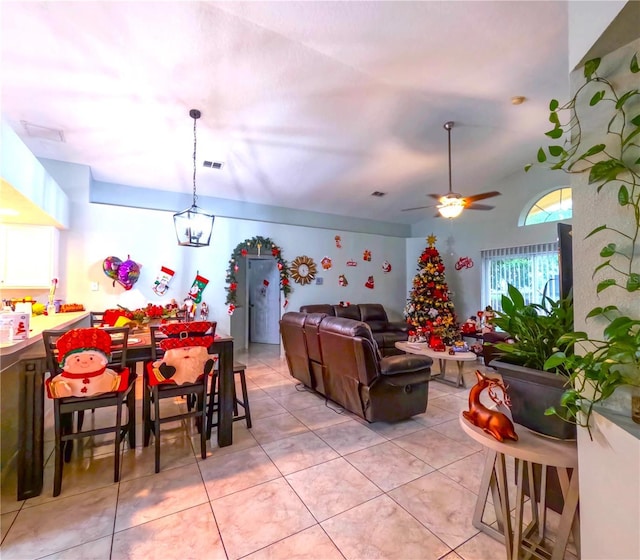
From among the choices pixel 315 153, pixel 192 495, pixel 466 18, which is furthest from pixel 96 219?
pixel 466 18

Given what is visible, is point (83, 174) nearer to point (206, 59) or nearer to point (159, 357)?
point (206, 59)

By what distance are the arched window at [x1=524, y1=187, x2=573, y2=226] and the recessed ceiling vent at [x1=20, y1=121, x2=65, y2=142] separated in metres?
7.25

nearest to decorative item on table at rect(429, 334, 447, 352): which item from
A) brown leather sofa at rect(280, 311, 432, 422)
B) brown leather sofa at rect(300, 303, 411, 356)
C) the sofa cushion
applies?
brown leather sofa at rect(280, 311, 432, 422)

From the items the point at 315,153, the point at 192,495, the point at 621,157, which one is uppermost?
the point at 315,153

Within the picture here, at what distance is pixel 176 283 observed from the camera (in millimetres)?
4977

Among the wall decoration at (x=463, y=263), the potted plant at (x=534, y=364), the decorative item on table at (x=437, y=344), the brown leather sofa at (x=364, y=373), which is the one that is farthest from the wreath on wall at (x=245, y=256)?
the potted plant at (x=534, y=364)

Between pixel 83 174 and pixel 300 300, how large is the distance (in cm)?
399

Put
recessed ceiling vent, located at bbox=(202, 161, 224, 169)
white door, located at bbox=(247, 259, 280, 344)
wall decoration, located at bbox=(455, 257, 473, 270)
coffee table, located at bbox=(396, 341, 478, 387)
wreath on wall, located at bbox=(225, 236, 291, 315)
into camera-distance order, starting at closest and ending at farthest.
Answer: coffee table, located at bbox=(396, 341, 478, 387), recessed ceiling vent, located at bbox=(202, 161, 224, 169), wreath on wall, located at bbox=(225, 236, 291, 315), wall decoration, located at bbox=(455, 257, 473, 270), white door, located at bbox=(247, 259, 280, 344)

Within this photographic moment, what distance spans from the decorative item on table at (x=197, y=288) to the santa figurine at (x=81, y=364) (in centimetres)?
311

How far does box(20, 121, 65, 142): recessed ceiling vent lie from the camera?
3381mm

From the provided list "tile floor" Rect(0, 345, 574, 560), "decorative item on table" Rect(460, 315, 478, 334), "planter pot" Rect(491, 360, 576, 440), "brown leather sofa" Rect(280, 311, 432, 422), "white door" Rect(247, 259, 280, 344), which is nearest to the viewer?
"planter pot" Rect(491, 360, 576, 440)

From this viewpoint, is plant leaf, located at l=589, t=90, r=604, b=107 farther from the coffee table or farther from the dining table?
the coffee table

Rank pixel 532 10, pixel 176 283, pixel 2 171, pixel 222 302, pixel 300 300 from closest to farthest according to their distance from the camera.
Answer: pixel 2 171 < pixel 532 10 < pixel 176 283 < pixel 222 302 < pixel 300 300

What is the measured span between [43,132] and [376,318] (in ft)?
19.3
